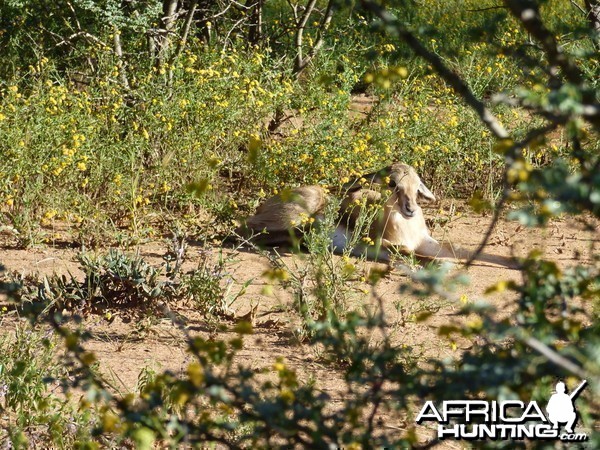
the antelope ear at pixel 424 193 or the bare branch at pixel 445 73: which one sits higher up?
the bare branch at pixel 445 73

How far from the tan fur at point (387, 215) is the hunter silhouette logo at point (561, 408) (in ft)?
16.2

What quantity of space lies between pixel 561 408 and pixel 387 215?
18.1 ft

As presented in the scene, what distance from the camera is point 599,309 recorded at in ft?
10.6

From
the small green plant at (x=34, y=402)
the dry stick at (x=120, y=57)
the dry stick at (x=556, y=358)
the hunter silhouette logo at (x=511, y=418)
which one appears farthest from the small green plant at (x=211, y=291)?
the dry stick at (x=556, y=358)

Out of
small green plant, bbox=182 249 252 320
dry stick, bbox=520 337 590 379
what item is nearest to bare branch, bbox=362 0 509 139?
dry stick, bbox=520 337 590 379

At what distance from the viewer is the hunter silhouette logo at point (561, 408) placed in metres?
2.87

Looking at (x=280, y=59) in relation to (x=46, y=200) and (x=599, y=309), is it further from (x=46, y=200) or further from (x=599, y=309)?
(x=599, y=309)

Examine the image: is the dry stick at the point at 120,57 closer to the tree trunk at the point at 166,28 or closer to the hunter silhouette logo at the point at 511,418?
the tree trunk at the point at 166,28

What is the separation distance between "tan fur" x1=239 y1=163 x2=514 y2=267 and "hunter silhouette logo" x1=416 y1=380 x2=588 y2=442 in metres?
4.93

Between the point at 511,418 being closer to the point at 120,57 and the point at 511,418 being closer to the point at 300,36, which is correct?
the point at 120,57

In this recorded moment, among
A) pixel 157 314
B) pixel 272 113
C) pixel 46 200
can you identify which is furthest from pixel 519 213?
pixel 272 113

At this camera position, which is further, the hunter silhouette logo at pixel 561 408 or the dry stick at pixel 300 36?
the dry stick at pixel 300 36

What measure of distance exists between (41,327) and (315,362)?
149 centimetres

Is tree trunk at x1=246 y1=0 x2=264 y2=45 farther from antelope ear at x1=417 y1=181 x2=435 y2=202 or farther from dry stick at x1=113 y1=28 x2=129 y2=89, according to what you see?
antelope ear at x1=417 y1=181 x2=435 y2=202
